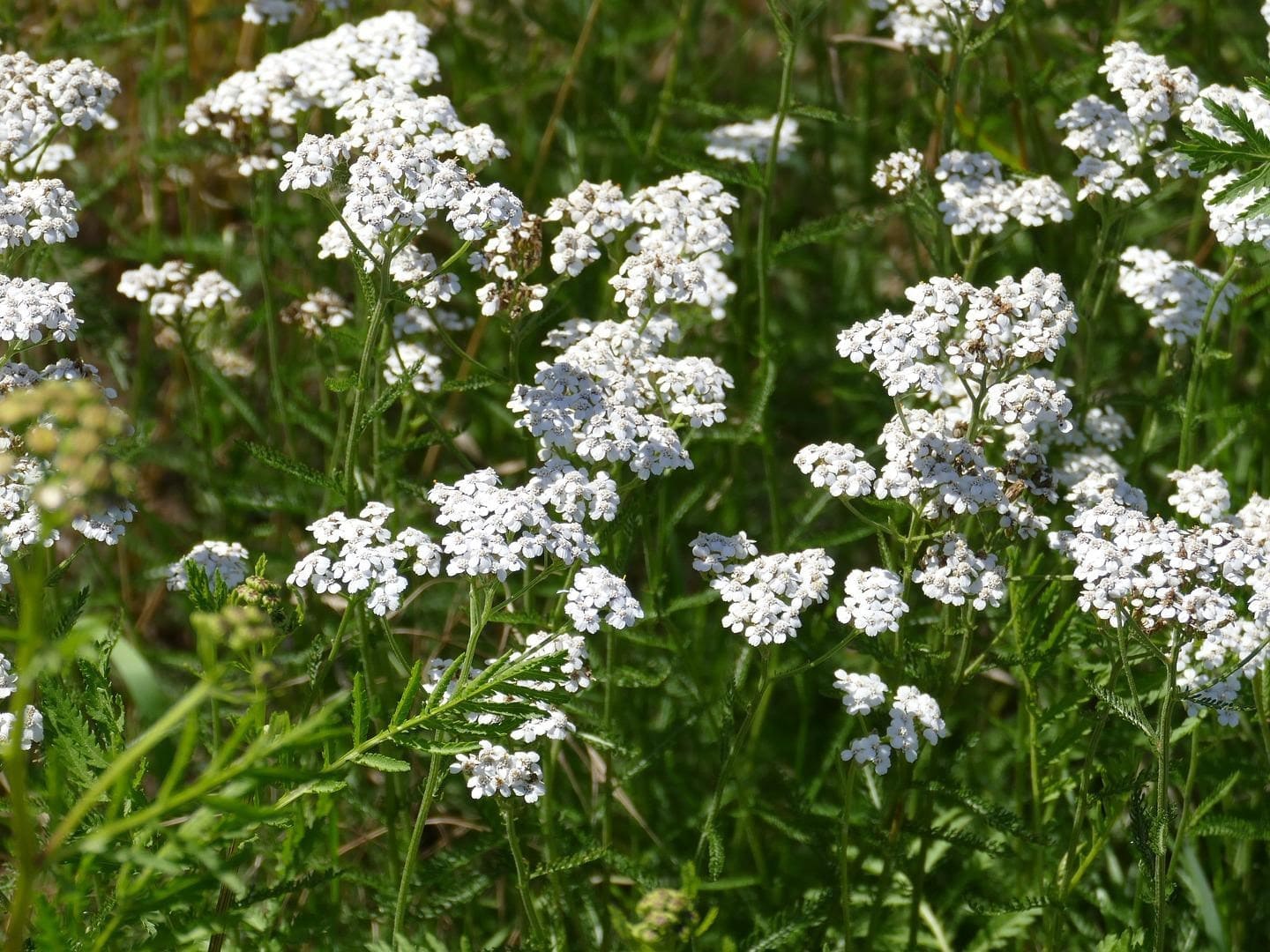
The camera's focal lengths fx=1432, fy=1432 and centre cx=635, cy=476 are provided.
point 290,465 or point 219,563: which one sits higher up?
point 290,465

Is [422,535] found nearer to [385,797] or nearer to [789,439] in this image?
[385,797]

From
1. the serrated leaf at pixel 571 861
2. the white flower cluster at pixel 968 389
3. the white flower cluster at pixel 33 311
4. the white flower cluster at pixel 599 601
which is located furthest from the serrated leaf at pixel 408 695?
the white flower cluster at pixel 33 311

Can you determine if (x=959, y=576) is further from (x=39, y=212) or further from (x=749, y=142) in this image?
(x=39, y=212)

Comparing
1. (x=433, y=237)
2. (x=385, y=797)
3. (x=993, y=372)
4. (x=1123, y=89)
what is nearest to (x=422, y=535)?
(x=385, y=797)

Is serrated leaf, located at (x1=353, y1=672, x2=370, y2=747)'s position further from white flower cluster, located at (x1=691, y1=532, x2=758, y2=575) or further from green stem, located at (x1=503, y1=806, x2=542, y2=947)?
white flower cluster, located at (x1=691, y1=532, x2=758, y2=575)

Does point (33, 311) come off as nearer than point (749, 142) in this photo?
Yes

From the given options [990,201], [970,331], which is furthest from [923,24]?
[970,331]

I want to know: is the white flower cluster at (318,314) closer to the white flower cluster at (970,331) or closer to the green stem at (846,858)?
the white flower cluster at (970,331)
